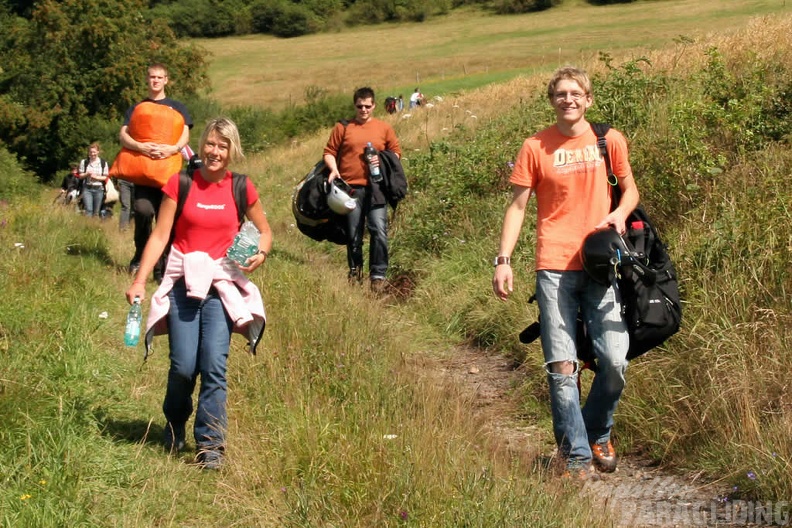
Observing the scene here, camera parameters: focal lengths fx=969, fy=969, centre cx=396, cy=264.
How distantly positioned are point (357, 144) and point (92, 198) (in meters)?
9.00

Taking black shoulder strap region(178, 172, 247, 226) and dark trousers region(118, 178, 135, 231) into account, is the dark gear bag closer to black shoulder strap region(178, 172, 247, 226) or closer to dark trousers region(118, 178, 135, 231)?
dark trousers region(118, 178, 135, 231)

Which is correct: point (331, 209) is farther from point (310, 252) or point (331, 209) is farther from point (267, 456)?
point (267, 456)

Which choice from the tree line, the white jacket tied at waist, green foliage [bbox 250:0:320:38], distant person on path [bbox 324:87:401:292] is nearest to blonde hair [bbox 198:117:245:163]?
the white jacket tied at waist

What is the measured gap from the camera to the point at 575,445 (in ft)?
14.9

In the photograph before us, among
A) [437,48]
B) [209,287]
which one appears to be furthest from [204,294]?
[437,48]

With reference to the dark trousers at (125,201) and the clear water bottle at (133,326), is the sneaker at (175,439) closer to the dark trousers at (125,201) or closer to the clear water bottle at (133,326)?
the clear water bottle at (133,326)

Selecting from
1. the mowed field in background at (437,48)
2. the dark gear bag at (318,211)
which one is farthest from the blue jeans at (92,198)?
the mowed field in background at (437,48)

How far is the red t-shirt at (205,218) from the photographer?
4.85 metres

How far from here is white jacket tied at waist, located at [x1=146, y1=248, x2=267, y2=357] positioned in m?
4.69

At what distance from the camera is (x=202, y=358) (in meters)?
4.66

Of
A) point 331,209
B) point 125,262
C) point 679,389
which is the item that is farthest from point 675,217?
point 125,262

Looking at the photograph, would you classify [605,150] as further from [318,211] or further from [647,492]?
[318,211]

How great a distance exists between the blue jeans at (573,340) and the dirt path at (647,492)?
0.29 meters

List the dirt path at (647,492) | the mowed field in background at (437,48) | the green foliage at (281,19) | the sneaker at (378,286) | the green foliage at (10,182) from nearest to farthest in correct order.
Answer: the dirt path at (647,492) < the sneaker at (378,286) < the green foliage at (10,182) < the mowed field in background at (437,48) < the green foliage at (281,19)
